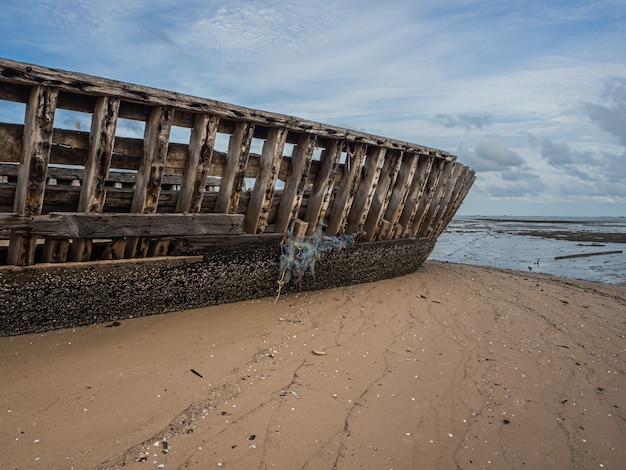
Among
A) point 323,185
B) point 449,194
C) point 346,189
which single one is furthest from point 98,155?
point 449,194

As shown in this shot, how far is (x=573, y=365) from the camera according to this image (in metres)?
4.58

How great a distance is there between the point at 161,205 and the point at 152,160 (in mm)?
604

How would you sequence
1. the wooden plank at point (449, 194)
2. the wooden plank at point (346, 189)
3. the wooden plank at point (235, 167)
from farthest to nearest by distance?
1. the wooden plank at point (449, 194)
2. the wooden plank at point (346, 189)
3. the wooden plank at point (235, 167)

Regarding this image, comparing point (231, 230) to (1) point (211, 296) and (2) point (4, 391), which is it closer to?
(1) point (211, 296)

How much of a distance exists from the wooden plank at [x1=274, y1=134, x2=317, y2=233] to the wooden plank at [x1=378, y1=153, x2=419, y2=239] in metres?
2.07

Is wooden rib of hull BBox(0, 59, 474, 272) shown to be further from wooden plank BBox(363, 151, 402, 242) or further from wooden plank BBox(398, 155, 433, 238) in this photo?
wooden plank BBox(398, 155, 433, 238)

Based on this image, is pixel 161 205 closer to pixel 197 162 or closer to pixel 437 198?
pixel 197 162

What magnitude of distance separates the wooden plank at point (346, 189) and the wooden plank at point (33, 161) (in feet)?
11.8

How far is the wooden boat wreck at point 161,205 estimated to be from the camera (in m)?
3.84

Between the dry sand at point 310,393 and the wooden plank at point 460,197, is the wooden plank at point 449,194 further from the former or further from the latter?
the dry sand at point 310,393

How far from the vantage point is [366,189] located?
6.50 metres

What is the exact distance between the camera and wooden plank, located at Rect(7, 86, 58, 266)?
12.0ft

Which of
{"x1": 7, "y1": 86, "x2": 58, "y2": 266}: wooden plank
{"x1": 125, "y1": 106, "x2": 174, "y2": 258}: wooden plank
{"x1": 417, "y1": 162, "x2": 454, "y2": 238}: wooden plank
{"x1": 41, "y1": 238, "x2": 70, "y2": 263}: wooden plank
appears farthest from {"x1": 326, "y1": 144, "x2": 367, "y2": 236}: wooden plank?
{"x1": 7, "y1": 86, "x2": 58, "y2": 266}: wooden plank

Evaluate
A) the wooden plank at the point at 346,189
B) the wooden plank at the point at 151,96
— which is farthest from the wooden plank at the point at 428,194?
the wooden plank at the point at 151,96
